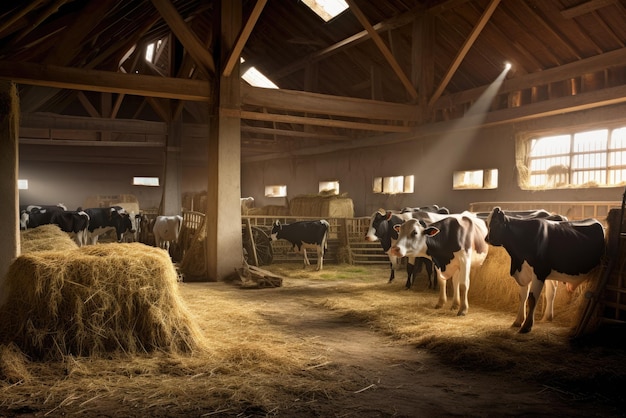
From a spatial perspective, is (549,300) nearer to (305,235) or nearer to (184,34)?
(305,235)

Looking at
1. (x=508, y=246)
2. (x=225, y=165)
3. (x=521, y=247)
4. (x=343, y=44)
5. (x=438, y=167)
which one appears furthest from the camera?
(x=343, y=44)

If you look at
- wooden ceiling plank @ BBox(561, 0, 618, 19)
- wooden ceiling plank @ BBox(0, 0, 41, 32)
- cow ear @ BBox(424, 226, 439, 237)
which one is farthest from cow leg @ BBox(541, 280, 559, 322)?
wooden ceiling plank @ BBox(0, 0, 41, 32)

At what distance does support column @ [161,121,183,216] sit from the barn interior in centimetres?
5

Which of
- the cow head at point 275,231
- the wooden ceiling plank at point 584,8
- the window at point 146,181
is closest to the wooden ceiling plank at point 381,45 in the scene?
the wooden ceiling plank at point 584,8

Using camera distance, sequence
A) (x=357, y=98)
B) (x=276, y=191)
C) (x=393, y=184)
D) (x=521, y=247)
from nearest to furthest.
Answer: (x=521, y=247) → (x=357, y=98) → (x=393, y=184) → (x=276, y=191)

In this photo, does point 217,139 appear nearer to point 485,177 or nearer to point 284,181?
point 485,177

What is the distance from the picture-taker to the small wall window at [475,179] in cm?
1251

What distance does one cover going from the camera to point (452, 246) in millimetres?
7387

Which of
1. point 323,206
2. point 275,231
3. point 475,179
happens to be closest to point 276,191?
point 323,206

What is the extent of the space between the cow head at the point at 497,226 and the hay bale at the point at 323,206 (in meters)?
9.75

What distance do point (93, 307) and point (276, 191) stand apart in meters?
18.7

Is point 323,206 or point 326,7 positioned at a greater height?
point 326,7

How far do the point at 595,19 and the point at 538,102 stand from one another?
192 centimetres

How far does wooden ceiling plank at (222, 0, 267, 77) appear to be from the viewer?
28.1ft
